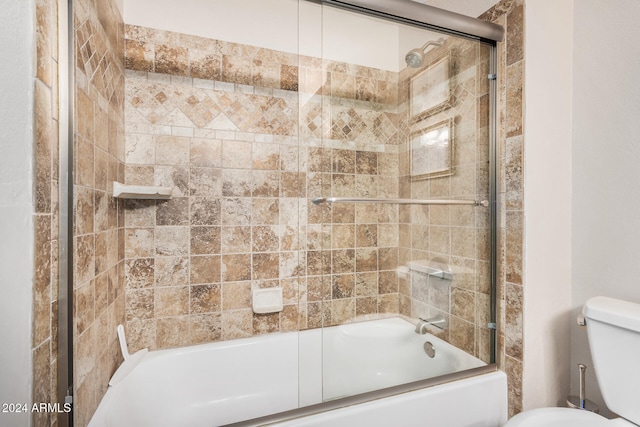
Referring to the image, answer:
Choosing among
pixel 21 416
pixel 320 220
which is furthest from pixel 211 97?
pixel 21 416

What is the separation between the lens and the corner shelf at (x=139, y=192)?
4.11 ft

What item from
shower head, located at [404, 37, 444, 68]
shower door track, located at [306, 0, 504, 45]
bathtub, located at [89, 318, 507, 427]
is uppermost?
shower door track, located at [306, 0, 504, 45]

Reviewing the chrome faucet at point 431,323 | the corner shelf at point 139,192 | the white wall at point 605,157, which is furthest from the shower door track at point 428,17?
the chrome faucet at point 431,323

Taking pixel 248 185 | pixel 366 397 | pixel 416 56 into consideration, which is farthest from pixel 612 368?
pixel 248 185

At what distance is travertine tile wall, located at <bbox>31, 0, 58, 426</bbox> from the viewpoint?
26.3 inches

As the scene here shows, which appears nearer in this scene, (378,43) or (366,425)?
(366,425)

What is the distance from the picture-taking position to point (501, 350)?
128cm

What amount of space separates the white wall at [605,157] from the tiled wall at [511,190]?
25 cm

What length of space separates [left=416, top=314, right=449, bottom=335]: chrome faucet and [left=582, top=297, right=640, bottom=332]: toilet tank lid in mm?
489

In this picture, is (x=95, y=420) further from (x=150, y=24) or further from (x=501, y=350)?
(x=150, y=24)

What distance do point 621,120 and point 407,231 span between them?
0.85 m

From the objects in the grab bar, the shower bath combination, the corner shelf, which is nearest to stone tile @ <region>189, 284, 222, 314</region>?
the shower bath combination

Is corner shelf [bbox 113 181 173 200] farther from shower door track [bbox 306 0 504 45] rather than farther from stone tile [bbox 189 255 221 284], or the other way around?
shower door track [bbox 306 0 504 45]

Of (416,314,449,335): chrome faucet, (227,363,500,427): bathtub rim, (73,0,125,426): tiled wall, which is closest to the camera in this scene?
(73,0,125,426): tiled wall
